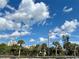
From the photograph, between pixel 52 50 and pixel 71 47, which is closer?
pixel 52 50

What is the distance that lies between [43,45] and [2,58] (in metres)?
53.0

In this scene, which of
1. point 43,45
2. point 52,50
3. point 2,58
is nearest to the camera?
point 2,58

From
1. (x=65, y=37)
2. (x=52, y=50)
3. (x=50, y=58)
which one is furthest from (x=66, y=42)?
(x=50, y=58)

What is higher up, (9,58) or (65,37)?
(65,37)

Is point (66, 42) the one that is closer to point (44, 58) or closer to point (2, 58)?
point (44, 58)

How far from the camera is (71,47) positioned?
71500 millimetres

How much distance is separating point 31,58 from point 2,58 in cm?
475

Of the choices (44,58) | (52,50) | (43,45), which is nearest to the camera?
(44,58)

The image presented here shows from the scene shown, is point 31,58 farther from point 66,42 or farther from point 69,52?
point 66,42

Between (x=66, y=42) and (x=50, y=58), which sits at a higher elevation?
(x=66, y=42)

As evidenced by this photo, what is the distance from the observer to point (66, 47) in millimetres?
71688

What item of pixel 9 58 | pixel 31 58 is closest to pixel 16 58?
pixel 9 58

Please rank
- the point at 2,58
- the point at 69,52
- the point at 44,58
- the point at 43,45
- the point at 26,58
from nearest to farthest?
the point at 2,58
the point at 26,58
the point at 44,58
the point at 69,52
the point at 43,45

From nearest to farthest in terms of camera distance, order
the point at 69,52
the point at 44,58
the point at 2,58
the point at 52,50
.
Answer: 1. the point at 2,58
2. the point at 44,58
3. the point at 52,50
4. the point at 69,52
